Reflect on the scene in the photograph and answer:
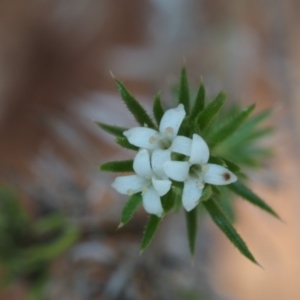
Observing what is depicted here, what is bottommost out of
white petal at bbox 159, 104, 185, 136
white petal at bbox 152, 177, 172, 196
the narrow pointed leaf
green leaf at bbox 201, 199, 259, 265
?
green leaf at bbox 201, 199, 259, 265

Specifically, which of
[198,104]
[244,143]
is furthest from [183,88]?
[244,143]

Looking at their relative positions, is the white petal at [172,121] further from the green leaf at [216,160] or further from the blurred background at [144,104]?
the blurred background at [144,104]

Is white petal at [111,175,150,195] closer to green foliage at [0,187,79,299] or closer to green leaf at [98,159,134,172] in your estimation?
green leaf at [98,159,134,172]

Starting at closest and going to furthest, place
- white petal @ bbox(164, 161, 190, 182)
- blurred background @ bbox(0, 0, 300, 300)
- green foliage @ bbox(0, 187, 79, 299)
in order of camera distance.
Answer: white petal @ bbox(164, 161, 190, 182) < green foliage @ bbox(0, 187, 79, 299) < blurred background @ bbox(0, 0, 300, 300)

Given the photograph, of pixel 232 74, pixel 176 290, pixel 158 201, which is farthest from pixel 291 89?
pixel 158 201

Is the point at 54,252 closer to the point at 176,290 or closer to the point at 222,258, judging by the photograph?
the point at 176,290

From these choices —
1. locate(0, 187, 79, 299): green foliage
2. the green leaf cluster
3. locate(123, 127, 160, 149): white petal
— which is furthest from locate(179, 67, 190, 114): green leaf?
locate(0, 187, 79, 299): green foliage

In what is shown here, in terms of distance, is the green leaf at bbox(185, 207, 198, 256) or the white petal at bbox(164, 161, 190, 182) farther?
the green leaf at bbox(185, 207, 198, 256)

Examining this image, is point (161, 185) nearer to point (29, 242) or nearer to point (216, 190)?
point (216, 190)

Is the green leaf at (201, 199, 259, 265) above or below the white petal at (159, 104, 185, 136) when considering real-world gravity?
below
